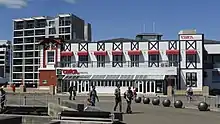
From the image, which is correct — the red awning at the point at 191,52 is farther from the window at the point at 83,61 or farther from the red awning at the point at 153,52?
the window at the point at 83,61

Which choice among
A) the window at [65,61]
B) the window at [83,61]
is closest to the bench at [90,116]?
the window at [83,61]

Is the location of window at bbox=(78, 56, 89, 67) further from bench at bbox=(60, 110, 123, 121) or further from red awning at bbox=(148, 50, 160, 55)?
bench at bbox=(60, 110, 123, 121)

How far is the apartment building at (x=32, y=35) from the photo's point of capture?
408 feet

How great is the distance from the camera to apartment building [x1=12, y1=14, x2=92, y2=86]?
124 m

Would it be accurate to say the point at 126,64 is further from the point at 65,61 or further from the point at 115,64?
the point at 65,61

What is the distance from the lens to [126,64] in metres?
68.4

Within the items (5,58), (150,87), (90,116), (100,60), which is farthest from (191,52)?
(5,58)

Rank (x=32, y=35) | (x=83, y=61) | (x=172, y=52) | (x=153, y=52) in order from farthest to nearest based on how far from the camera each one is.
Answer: (x=32, y=35), (x=83, y=61), (x=153, y=52), (x=172, y=52)

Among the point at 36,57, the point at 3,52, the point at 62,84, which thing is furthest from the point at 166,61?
the point at 3,52

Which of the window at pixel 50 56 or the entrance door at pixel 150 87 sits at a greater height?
the window at pixel 50 56

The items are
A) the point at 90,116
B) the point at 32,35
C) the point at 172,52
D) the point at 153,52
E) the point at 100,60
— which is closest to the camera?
the point at 90,116

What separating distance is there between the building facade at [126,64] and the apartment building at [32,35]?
2069 inches

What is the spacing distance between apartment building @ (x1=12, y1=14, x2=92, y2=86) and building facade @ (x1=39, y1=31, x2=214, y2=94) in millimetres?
52551

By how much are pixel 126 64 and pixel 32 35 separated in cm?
6873
